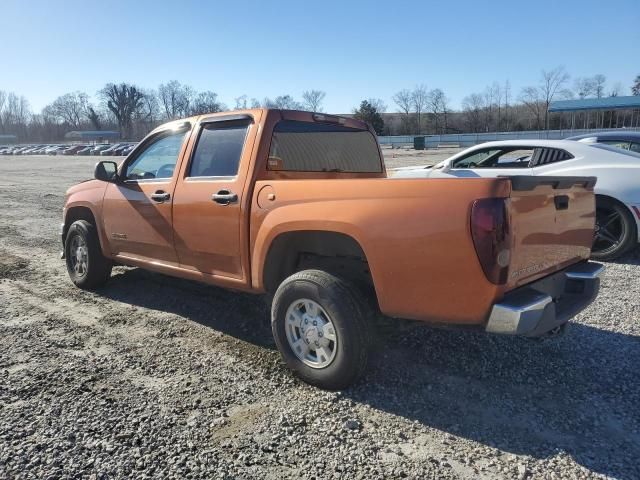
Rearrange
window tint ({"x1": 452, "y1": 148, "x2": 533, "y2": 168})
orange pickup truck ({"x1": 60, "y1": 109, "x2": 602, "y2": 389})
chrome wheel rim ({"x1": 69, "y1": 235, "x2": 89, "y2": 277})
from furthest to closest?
window tint ({"x1": 452, "y1": 148, "x2": 533, "y2": 168})
chrome wheel rim ({"x1": 69, "y1": 235, "x2": 89, "y2": 277})
orange pickup truck ({"x1": 60, "y1": 109, "x2": 602, "y2": 389})

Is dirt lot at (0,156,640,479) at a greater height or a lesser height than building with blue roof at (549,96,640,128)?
lesser

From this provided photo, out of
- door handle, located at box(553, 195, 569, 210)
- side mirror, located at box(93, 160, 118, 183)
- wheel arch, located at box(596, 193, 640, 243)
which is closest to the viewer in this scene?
door handle, located at box(553, 195, 569, 210)

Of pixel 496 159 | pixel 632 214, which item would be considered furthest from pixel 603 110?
pixel 632 214

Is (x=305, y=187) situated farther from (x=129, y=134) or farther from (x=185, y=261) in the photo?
(x=129, y=134)

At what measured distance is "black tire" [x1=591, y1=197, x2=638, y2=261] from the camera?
259 inches

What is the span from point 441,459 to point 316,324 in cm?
119

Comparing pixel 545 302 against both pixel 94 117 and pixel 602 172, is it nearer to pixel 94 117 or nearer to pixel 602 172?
pixel 602 172

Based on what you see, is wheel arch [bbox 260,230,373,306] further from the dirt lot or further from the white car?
the white car

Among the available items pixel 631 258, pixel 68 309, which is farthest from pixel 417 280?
pixel 631 258

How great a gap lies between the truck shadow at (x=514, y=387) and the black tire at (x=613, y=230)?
2.71 metres


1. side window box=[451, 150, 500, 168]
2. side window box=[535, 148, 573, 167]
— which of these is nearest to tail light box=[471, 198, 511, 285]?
side window box=[535, 148, 573, 167]

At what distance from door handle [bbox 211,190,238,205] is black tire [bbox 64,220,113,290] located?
7.53 feet

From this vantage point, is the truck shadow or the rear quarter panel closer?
the rear quarter panel

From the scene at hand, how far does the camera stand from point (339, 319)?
326 centimetres
